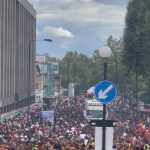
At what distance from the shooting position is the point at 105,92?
17578 millimetres

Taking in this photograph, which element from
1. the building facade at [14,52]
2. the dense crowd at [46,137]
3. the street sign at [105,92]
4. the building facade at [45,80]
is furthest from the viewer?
the building facade at [45,80]

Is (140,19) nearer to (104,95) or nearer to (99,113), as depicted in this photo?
(99,113)

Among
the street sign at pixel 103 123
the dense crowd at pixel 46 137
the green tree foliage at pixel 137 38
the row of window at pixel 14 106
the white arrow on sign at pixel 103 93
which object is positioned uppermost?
the green tree foliage at pixel 137 38

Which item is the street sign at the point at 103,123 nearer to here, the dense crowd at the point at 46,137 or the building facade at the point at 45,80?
the dense crowd at the point at 46,137

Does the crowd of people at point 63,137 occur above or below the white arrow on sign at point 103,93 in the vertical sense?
below

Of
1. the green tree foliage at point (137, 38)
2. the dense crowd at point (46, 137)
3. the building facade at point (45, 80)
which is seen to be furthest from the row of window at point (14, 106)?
the building facade at point (45, 80)

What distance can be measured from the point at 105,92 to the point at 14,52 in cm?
6385

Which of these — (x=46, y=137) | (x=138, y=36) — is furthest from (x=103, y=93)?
(x=138, y=36)

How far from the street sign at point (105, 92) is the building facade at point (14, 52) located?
169 ft

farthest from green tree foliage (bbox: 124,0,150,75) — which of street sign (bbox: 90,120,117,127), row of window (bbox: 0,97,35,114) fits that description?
street sign (bbox: 90,120,117,127)

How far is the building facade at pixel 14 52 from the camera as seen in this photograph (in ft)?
234

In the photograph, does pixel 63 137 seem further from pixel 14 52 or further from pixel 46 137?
pixel 14 52

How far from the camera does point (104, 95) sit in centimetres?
1756

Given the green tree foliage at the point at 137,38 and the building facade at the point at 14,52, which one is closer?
the green tree foliage at the point at 137,38
